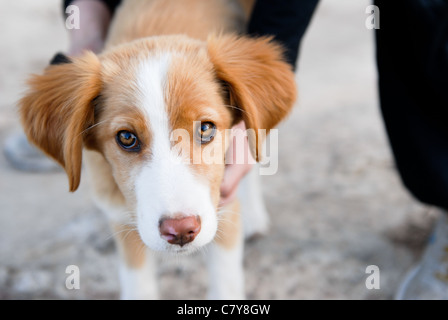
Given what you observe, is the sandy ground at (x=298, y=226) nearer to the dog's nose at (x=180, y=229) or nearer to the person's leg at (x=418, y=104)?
the person's leg at (x=418, y=104)

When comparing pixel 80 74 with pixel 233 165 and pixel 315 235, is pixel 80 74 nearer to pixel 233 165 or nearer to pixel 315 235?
pixel 233 165

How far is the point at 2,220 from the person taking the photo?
3121 millimetres

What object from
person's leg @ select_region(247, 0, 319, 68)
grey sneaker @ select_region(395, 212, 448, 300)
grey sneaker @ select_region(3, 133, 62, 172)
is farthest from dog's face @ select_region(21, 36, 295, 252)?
grey sneaker @ select_region(3, 133, 62, 172)

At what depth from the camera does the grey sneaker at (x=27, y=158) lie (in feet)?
11.8

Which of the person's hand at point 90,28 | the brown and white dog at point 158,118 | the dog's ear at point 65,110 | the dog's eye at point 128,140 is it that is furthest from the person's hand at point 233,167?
the person's hand at point 90,28

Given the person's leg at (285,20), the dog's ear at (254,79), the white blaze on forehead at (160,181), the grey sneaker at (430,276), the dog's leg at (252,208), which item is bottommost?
the grey sneaker at (430,276)

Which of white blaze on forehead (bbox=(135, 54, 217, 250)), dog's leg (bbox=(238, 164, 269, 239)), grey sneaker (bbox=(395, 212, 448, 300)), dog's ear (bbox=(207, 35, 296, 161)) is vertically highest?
dog's ear (bbox=(207, 35, 296, 161))

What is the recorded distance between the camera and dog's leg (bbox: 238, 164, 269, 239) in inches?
115

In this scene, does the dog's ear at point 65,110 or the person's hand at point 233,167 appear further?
the person's hand at point 233,167

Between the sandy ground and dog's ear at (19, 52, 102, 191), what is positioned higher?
dog's ear at (19, 52, 102, 191)

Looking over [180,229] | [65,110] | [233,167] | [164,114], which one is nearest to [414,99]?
[233,167]

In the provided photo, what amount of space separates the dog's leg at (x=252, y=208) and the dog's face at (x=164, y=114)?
993mm

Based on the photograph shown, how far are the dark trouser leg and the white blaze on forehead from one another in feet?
4.42

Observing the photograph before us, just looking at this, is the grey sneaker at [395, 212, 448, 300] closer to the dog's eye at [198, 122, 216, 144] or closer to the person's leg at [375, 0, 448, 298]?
the person's leg at [375, 0, 448, 298]
